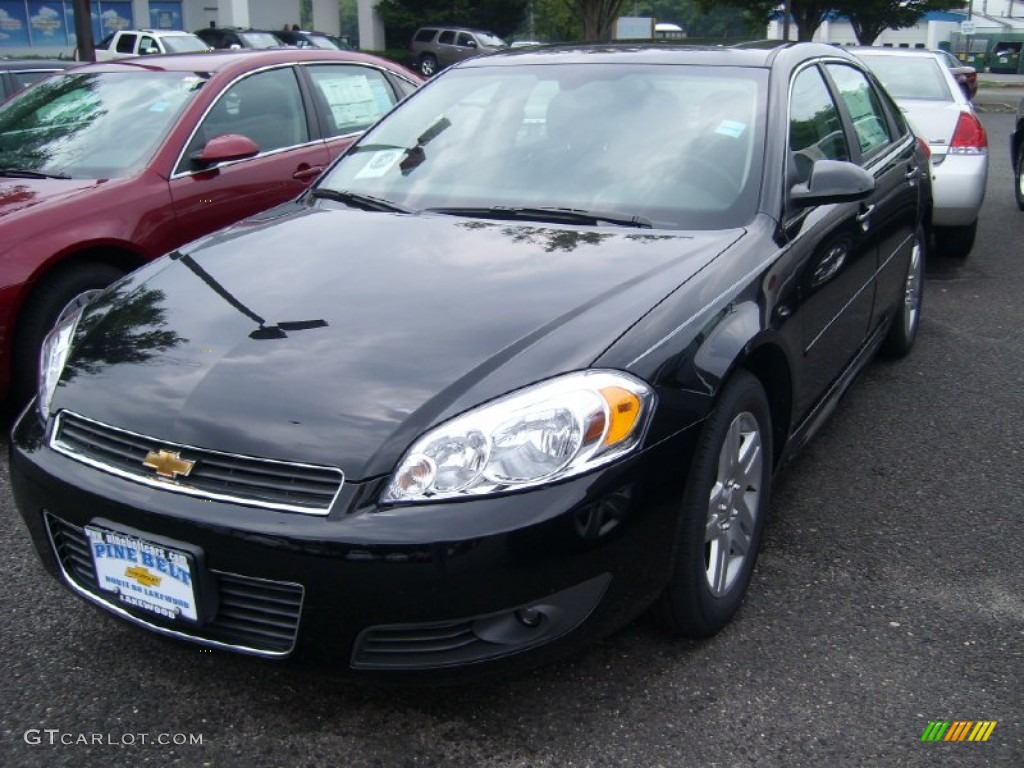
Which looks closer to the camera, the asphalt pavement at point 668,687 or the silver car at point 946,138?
the asphalt pavement at point 668,687

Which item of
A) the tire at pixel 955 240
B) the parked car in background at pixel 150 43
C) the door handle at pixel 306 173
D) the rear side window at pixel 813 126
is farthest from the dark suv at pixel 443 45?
the rear side window at pixel 813 126

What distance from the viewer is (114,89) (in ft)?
17.6

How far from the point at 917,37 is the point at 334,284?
301ft

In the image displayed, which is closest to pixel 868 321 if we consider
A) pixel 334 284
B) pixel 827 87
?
pixel 827 87

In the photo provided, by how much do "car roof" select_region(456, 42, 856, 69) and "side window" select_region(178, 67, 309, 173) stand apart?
1619mm

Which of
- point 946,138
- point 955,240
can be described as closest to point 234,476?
point 946,138

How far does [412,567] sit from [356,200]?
1.74 m

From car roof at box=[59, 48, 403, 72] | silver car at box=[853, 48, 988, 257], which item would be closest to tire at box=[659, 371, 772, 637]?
car roof at box=[59, 48, 403, 72]

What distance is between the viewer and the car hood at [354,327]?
2293 mm

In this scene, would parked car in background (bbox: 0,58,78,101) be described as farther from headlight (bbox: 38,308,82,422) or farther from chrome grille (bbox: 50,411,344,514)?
chrome grille (bbox: 50,411,344,514)

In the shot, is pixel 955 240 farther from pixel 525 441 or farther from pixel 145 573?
pixel 145 573

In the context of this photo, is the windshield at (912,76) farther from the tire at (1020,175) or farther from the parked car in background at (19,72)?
the parked car in background at (19,72)

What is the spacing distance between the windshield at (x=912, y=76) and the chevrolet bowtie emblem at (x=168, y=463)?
680 centimetres

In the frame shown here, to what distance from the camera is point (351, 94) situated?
238 inches
